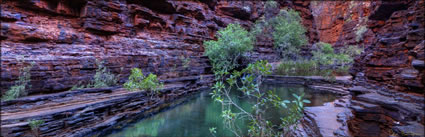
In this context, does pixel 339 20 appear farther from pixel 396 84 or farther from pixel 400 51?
pixel 396 84

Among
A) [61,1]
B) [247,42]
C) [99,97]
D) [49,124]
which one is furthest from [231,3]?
[49,124]

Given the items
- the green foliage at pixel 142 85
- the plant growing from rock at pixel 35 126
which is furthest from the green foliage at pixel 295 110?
the green foliage at pixel 142 85

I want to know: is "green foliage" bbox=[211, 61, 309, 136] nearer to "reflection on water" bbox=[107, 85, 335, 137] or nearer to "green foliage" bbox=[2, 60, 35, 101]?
"reflection on water" bbox=[107, 85, 335, 137]

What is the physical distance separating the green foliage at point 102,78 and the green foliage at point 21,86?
1.59 meters

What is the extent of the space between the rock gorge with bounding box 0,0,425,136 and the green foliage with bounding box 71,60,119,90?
258mm

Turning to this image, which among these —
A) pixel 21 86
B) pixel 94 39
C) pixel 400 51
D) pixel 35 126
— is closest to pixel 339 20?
pixel 400 51

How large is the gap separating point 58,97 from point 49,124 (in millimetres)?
1701

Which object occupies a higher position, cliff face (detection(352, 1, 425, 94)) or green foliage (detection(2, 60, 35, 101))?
cliff face (detection(352, 1, 425, 94))

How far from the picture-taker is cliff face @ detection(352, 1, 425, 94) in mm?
2992

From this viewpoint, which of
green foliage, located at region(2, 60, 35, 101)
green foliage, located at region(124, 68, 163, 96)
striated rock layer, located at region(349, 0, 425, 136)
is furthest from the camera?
green foliage, located at region(124, 68, 163, 96)

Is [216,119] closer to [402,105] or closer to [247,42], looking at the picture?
[402,105]

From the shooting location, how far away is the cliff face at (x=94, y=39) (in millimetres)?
7090

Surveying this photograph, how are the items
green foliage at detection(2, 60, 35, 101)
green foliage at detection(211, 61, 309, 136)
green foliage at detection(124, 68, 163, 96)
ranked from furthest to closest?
green foliage at detection(124, 68, 163, 96), green foliage at detection(2, 60, 35, 101), green foliage at detection(211, 61, 309, 136)

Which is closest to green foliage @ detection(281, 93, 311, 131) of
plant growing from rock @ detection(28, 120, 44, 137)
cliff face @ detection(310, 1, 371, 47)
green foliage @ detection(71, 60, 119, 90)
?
plant growing from rock @ detection(28, 120, 44, 137)
